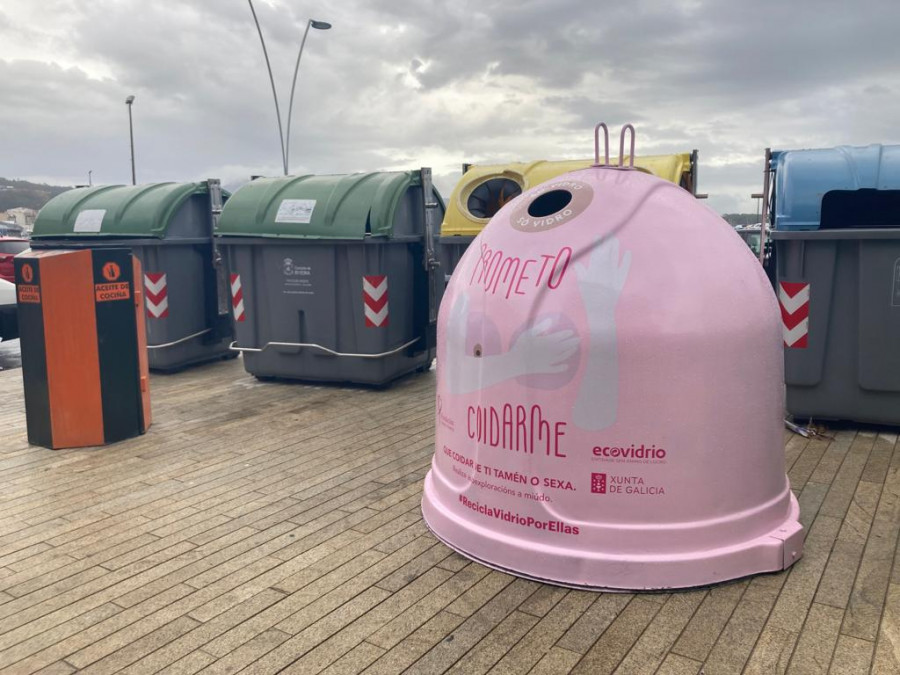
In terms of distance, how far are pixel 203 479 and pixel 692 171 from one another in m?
5.49

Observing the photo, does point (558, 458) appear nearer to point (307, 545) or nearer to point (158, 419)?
point (307, 545)

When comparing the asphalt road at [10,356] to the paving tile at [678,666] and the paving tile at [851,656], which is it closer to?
the paving tile at [678,666]

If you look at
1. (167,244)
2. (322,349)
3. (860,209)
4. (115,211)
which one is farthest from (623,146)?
(115,211)

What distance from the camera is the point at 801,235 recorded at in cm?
560

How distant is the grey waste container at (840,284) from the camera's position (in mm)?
5488

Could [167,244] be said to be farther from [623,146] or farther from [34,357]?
[623,146]

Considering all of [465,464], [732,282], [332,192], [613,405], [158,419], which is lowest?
[158,419]

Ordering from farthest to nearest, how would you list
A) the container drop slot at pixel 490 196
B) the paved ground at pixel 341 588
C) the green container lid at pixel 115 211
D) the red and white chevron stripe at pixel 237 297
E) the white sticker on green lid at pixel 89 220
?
the white sticker on green lid at pixel 89 220 → the green container lid at pixel 115 211 → the container drop slot at pixel 490 196 → the red and white chevron stripe at pixel 237 297 → the paved ground at pixel 341 588

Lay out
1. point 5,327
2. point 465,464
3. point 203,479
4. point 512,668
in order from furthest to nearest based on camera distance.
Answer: point 5,327
point 203,479
point 465,464
point 512,668

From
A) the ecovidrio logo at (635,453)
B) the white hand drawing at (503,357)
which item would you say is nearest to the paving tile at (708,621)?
the ecovidrio logo at (635,453)

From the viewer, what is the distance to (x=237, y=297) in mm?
7805

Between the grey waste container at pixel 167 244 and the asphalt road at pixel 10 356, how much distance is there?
179 cm

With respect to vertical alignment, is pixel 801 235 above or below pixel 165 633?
above

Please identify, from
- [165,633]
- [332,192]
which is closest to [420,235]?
[332,192]
